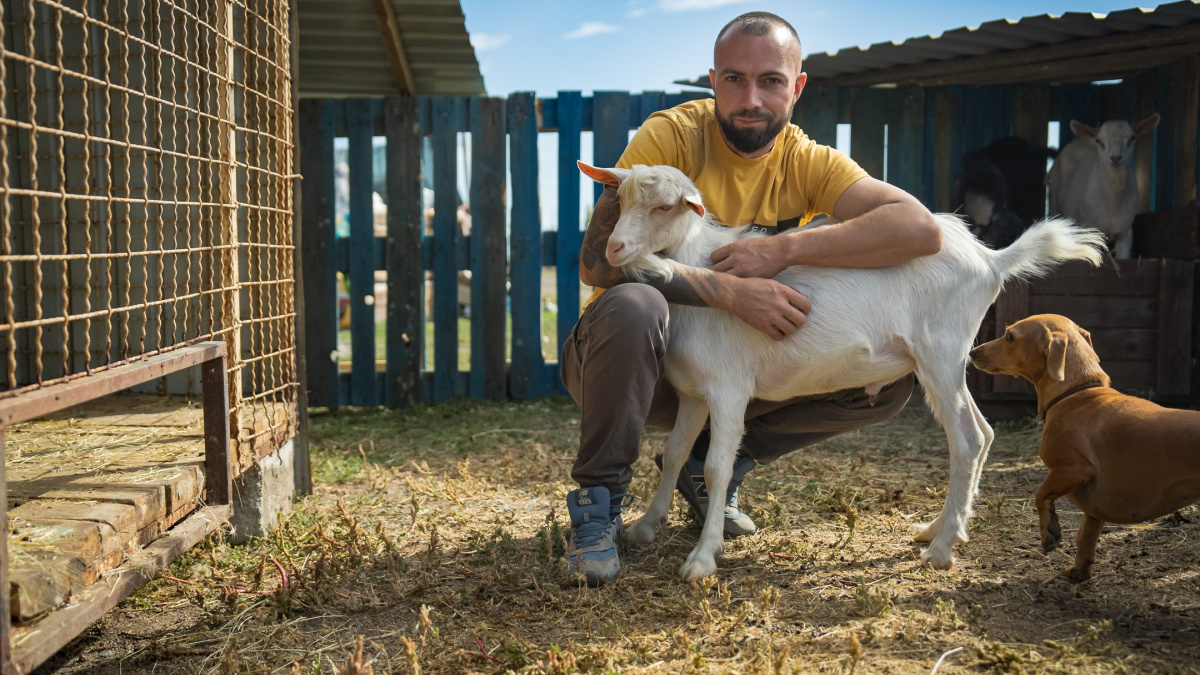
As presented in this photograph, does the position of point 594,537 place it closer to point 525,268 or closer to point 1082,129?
point 525,268

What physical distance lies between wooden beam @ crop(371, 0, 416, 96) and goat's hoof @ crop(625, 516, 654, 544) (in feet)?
15.0

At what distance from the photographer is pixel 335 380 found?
23.2 ft

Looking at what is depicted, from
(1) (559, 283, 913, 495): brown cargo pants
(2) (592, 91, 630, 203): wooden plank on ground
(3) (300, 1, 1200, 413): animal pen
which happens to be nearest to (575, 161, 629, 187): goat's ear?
(1) (559, 283, 913, 495): brown cargo pants

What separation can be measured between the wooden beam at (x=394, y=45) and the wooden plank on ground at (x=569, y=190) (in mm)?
1285

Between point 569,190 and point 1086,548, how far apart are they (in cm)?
480

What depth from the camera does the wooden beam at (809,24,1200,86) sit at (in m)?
5.80

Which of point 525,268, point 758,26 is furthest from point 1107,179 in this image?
point 758,26

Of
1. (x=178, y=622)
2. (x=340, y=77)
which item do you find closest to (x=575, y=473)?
(x=178, y=622)

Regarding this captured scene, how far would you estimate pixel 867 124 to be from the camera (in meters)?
6.96

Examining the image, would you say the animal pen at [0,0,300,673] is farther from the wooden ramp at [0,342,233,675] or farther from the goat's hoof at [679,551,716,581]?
the goat's hoof at [679,551,716,581]

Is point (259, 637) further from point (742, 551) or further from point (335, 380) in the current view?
point (335, 380)

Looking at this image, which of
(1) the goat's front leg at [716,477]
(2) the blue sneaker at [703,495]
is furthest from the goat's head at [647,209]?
(2) the blue sneaker at [703,495]

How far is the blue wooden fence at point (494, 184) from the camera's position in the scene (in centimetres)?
696

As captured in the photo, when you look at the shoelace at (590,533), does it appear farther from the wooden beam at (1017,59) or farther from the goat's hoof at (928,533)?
the wooden beam at (1017,59)
